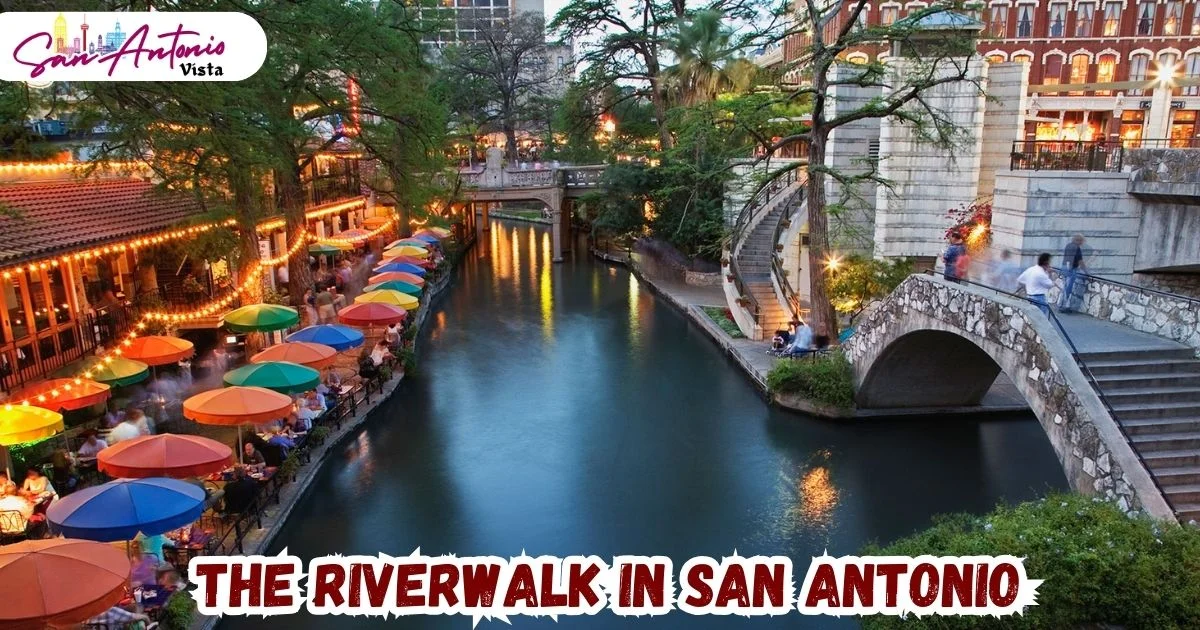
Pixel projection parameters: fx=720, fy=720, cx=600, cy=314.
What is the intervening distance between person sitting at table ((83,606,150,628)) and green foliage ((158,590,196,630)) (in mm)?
325

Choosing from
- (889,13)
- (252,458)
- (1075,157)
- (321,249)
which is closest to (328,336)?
(252,458)

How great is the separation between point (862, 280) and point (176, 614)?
18.1m

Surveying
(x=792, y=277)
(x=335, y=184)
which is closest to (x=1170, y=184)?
(x=792, y=277)

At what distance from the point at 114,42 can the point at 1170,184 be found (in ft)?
61.1

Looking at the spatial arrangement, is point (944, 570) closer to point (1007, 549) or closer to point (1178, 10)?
point (1007, 549)

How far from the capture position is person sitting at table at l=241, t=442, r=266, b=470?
13143 millimetres

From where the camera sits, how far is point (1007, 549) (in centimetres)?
773

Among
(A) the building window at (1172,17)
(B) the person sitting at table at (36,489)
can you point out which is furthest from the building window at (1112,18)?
(B) the person sitting at table at (36,489)

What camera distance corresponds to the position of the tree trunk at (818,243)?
61.5 feet

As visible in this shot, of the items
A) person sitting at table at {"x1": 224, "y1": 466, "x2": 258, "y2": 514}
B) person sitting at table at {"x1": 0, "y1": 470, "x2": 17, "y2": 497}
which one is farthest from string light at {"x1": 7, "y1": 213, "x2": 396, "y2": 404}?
person sitting at table at {"x1": 224, "y1": 466, "x2": 258, "y2": 514}

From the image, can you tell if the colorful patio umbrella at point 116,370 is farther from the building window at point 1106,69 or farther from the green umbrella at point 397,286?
the building window at point 1106,69

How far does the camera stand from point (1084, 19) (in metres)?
38.8

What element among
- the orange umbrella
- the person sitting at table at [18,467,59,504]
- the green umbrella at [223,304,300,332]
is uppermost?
the green umbrella at [223,304,300,332]

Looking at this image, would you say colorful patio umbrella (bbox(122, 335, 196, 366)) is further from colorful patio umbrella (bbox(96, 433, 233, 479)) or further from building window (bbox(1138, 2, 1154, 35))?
building window (bbox(1138, 2, 1154, 35))
